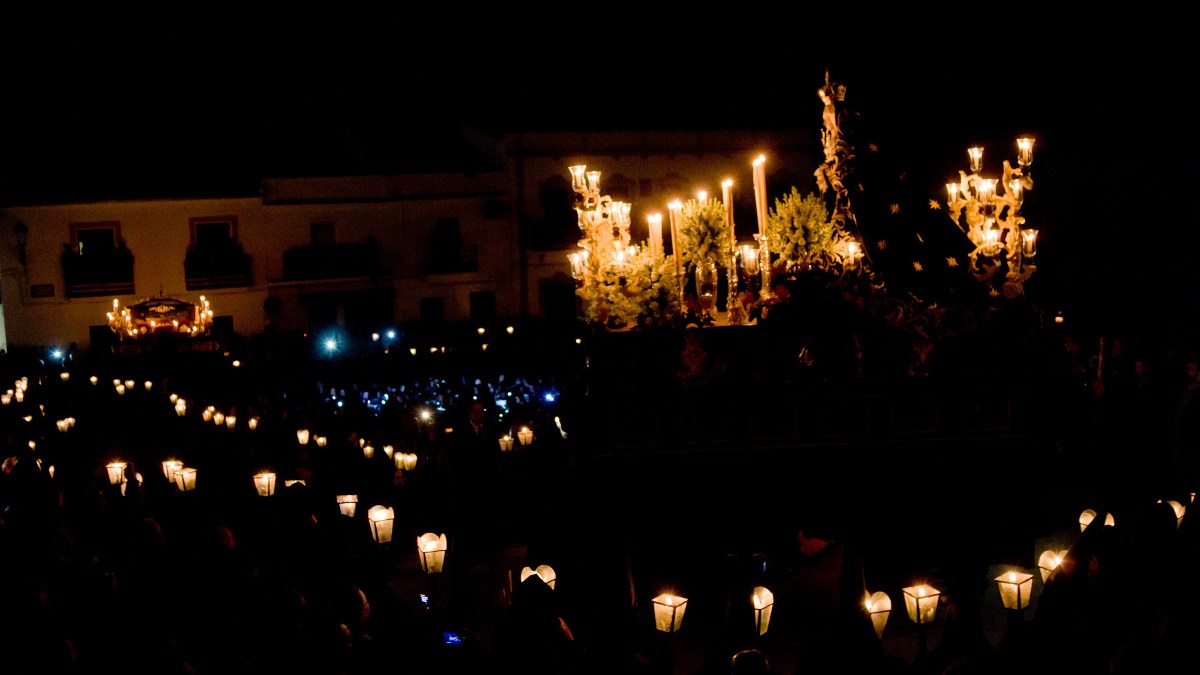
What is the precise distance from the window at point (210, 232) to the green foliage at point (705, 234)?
954 inches

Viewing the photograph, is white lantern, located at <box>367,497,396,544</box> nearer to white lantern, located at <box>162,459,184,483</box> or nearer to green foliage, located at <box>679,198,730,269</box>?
white lantern, located at <box>162,459,184,483</box>

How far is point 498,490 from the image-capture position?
13.0 metres

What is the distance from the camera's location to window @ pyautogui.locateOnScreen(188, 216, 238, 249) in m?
31.8

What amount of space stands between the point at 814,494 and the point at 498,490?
4.25 m

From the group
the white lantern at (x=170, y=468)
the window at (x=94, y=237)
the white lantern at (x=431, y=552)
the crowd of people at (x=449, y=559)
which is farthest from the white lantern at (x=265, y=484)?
the window at (x=94, y=237)

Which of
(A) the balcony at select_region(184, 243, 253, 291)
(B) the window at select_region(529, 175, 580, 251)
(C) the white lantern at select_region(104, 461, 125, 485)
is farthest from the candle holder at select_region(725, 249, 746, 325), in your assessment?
(A) the balcony at select_region(184, 243, 253, 291)

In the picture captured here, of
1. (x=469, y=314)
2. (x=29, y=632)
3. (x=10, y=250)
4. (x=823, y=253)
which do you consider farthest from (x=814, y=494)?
(x=10, y=250)

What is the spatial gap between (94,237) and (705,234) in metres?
26.0

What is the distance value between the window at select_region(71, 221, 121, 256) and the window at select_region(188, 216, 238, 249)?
7.19 feet

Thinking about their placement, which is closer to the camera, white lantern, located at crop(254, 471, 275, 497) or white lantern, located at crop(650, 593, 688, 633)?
white lantern, located at crop(650, 593, 688, 633)

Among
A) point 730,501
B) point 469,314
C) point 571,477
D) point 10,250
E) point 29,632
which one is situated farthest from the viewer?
point 469,314

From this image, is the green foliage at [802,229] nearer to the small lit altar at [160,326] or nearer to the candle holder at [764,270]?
the candle holder at [764,270]

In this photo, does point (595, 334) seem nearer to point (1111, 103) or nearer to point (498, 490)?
point (498, 490)

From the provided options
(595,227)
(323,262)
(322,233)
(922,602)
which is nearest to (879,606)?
(922,602)
